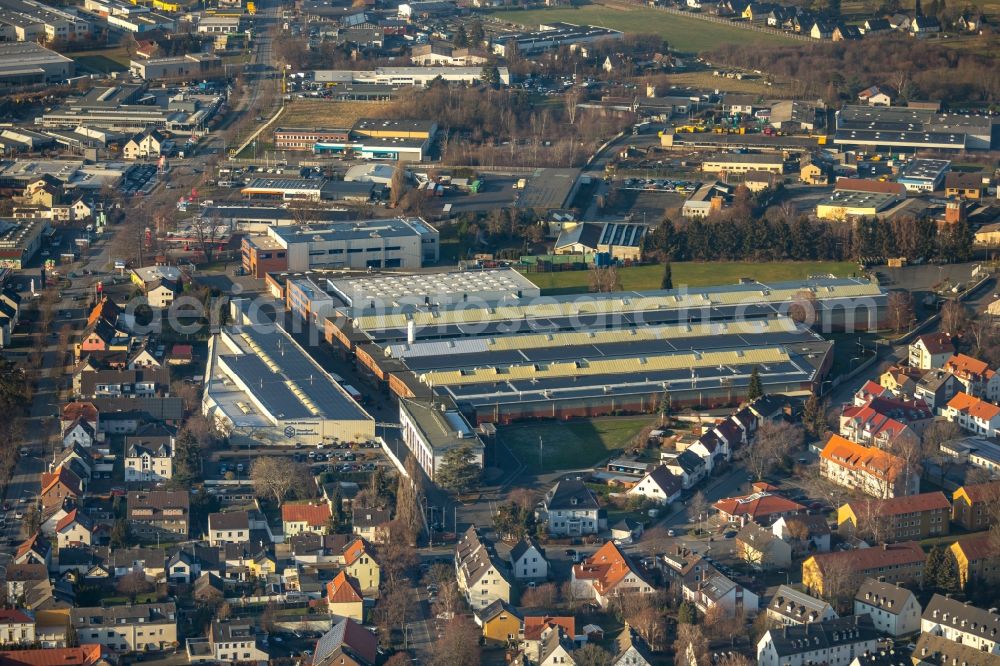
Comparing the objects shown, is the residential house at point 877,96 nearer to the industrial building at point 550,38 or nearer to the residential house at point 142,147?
the industrial building at point 550,38

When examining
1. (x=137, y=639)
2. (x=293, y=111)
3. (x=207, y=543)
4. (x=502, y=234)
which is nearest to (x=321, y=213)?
(x=502, y=234)

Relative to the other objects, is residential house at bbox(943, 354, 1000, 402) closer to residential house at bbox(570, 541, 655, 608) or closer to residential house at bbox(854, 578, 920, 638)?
residential house at bbox(854, 578, 920, 638)

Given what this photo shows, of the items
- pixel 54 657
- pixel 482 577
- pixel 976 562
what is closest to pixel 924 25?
pixel 976 562

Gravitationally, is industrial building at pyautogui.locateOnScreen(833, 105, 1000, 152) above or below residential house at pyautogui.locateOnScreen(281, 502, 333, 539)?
above

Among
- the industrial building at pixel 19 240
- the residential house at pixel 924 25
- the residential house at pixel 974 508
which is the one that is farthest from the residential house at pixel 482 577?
the residential house at pixel 924 25

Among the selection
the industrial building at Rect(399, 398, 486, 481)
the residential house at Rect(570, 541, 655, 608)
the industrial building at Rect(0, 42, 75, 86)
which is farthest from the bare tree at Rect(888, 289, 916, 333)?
the industrial building at Rect(0, 42, 75, 86)
